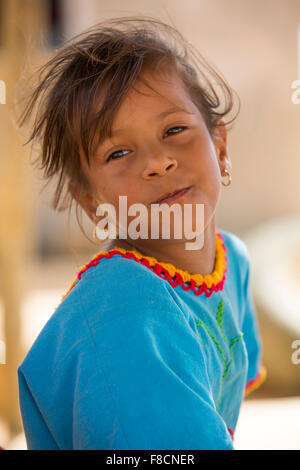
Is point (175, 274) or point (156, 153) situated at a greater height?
point (156, 153)

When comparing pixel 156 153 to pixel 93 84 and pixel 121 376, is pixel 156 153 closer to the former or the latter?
pixel 93 84

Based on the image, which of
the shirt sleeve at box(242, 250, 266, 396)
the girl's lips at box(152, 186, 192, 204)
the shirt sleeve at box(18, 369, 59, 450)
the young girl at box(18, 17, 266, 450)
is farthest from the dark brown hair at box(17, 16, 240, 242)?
the shirt sleeve at box(242, 250, 266, 396)

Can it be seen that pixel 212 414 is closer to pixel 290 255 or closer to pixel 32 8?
pixel 32 8

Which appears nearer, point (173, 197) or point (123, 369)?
point (123, 369)

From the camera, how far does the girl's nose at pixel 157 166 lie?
820 mm

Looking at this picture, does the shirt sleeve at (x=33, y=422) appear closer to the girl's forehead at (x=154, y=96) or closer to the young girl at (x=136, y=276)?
the young girl at (x=136, y=276)

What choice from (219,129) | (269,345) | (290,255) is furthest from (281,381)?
(219,129)

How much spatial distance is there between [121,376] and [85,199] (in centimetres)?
40

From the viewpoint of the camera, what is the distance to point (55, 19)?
5.07 metres

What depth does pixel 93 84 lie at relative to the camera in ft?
2.83

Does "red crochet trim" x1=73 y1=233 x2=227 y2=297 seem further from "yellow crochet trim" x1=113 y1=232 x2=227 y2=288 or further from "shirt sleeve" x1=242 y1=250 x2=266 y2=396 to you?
"shirt sleeve" x1=242 y1=250 x2=266 y2=396

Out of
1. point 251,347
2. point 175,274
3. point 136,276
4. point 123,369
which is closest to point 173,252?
point 175,274

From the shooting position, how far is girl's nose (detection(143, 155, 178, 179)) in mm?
820

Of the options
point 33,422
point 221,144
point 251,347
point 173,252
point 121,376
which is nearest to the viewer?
point 121,376
